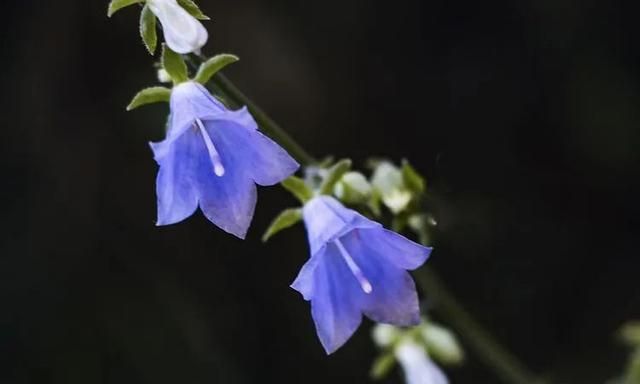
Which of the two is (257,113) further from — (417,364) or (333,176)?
(417,364)

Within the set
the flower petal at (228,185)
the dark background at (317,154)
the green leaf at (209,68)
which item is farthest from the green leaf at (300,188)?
the dark background at (317,154)

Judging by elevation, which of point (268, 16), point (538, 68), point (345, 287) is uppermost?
point (268, 16)

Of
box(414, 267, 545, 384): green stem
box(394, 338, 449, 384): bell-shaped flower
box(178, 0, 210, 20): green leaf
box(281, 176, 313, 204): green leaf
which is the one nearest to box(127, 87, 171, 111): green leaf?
box(178, 0, 210, 20): green leaf

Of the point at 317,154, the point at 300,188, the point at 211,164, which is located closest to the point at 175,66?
the point at 211,164

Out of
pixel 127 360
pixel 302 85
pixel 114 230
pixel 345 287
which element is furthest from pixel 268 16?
pixel 345 287

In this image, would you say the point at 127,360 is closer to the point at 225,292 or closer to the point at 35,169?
the point at 225,292

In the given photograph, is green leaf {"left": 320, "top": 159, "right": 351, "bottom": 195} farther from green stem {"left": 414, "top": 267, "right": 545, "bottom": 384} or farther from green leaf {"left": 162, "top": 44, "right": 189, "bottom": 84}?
green stem {"left": 414, "top": 267, "right": 545, "bottom": 384}
